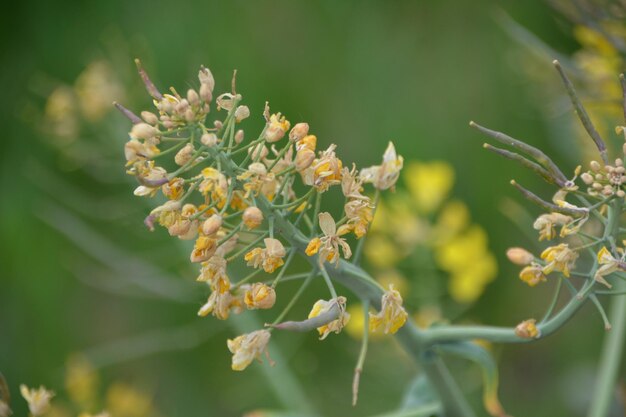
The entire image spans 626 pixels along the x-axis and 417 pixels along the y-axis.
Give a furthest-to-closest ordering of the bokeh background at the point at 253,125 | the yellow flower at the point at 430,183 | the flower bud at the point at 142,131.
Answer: the bokeh background at the point at 253,125
the yellow flower at the point at 430,183
the flower bud at the point at 142,131

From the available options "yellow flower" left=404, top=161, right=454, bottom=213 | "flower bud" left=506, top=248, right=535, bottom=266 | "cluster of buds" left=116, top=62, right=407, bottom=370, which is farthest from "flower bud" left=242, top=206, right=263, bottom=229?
"yellow flower" left=404, top=161, right=454, bottom=213

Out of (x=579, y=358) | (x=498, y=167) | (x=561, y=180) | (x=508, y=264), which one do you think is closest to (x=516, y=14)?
(x=498, y=167)

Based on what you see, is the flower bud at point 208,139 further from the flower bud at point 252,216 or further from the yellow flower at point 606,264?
the yellow flower at point 606,264

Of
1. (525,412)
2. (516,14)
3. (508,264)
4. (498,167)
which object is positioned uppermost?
(516,14)

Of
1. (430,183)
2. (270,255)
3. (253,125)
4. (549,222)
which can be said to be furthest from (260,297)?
(253,125)

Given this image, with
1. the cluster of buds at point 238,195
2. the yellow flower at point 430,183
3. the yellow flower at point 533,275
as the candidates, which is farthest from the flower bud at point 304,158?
the yellow flower at point 430,183

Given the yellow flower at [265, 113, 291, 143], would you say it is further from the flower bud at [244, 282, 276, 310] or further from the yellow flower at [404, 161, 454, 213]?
the yellow flower at [404, 161, 454, 213]

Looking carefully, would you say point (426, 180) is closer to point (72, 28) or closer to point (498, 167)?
point (498, 167)
